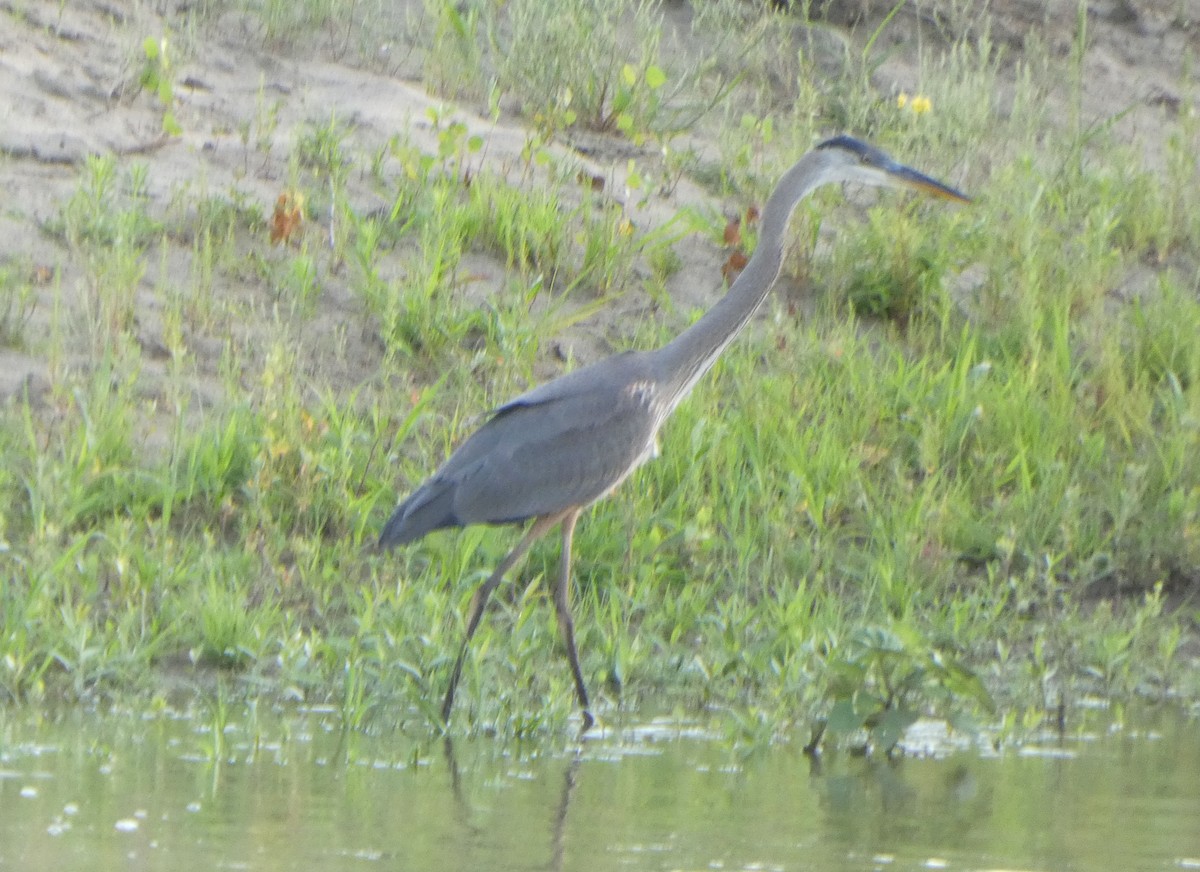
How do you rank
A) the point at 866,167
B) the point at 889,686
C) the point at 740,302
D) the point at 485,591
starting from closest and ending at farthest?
the point at 889,686 < the point at 485,591 < the point at 740,302 < the point at 866,167

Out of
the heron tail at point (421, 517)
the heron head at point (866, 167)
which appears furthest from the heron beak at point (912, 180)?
the heron tail at point (421, 517)

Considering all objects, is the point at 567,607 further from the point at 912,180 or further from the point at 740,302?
the point at 912,180

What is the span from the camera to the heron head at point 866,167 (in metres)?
6.46

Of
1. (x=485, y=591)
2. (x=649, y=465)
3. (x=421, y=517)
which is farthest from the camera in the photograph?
(x=649, y=465)

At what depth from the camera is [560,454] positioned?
5.81m

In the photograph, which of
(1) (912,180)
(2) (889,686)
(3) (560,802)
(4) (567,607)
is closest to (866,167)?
(1) (912,180)

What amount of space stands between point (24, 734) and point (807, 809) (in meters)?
1.87

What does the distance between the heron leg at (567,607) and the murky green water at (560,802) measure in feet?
1.03

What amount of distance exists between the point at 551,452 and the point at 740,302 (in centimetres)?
82

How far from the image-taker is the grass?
559 centimetres

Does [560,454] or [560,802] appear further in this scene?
[560,454]

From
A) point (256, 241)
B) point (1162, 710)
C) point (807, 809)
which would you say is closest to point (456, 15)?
point (256, 241)

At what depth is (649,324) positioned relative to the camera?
7.61 m

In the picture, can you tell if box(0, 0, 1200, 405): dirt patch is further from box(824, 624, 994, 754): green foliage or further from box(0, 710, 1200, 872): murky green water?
box(824, 624, 994, 754): green foliage
